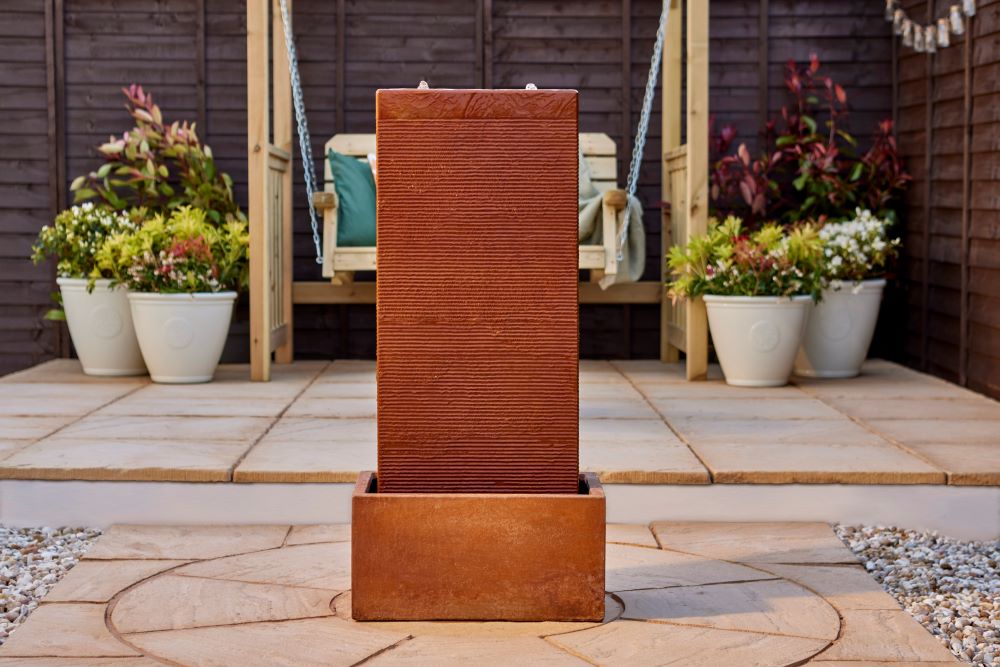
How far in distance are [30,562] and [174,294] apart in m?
2.14

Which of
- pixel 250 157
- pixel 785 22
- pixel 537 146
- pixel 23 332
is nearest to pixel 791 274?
pixel 785 22

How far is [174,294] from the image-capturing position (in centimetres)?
486

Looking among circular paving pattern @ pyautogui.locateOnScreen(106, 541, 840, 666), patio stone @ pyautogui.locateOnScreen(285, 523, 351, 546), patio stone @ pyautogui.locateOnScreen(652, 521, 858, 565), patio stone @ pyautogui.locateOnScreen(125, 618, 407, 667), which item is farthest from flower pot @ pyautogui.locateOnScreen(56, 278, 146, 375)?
patio stone @ pyautogui.locateOnScreen(125, 618, 407, 667)

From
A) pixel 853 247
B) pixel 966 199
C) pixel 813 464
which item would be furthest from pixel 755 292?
pixel 813 464

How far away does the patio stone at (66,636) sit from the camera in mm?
2156

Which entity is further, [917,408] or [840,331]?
[840,331]

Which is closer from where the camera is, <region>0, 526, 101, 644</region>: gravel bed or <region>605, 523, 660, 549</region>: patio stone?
<region>0, 526, 101, 644</region>: gravel bed

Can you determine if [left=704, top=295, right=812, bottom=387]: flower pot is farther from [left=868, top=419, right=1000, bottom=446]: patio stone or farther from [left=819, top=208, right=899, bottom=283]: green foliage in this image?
[left=868, top=419, right=1000, bottom=446]: patio stone

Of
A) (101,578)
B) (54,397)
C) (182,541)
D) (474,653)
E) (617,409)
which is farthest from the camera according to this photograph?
Answer: (54,397)

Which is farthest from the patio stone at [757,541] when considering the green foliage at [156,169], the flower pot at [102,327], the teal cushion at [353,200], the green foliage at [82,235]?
the green foliage at [156,169]

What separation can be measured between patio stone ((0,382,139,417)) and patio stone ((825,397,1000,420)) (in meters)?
2.46

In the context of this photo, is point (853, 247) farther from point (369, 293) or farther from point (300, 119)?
point (300, 119)

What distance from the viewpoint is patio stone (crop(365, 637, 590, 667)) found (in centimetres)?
210

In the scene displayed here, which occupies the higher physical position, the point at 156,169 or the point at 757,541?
the point at 156,169
